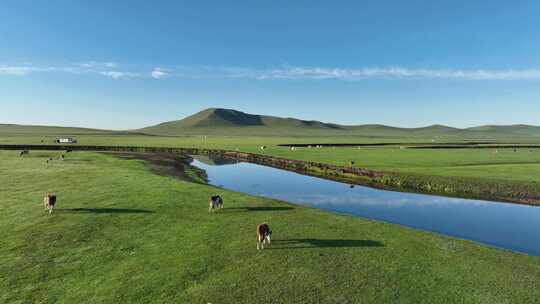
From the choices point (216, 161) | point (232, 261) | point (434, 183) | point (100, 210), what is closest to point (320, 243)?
point (232, 261)

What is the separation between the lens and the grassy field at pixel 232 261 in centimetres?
1312

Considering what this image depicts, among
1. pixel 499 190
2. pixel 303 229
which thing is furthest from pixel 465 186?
pixel 303 229

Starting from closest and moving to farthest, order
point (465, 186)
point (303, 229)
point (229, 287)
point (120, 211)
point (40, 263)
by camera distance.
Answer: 1. point (229, 287)
2. point (40, 263)
3. point (303, 229)
4. point (120, 211)
5. point (465, 186)

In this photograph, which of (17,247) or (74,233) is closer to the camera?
(17,247)

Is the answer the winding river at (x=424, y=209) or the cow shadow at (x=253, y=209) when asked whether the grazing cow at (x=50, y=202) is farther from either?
the winding river at (x=424, y=209)

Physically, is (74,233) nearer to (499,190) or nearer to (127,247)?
(127,247)

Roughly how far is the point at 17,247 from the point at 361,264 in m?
18.3

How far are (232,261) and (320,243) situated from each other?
18.2ft

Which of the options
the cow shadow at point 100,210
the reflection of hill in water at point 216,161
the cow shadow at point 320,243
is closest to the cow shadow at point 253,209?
the cow shadow at point 100,210

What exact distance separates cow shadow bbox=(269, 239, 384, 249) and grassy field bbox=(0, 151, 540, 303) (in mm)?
59

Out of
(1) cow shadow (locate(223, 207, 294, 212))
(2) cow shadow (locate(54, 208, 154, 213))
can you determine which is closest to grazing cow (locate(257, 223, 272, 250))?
(1) cow shadow (locate(223, 207, 294, 212))

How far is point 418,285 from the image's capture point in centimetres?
1395

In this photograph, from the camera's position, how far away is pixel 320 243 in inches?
735

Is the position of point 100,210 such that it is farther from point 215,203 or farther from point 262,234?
point 262,234
